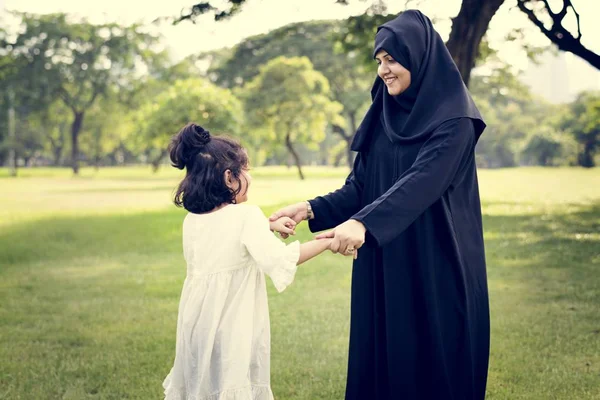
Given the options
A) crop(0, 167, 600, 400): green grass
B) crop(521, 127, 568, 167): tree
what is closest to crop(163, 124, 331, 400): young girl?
crop(0, 167, 600, 400): green grass

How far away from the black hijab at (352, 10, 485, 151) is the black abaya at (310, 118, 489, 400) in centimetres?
6

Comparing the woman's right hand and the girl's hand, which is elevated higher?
the woman's right hand

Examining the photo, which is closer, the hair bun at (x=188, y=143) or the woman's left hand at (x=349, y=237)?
the woman's left hand at (x=349, y=237)

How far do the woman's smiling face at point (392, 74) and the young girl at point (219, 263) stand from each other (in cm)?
74

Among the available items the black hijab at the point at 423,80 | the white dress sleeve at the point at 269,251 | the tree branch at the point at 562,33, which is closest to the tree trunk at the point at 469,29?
the tree branch at the point at 562,33

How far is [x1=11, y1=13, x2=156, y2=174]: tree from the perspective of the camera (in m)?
50.5

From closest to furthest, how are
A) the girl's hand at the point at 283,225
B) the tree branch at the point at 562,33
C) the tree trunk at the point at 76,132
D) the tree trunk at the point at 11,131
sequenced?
1. the girl's hand at the point at 283,225
2. the tree branch at the point at 562,33
3. the tree trunk at the point at 11,131
4. the tree trunk at the point at 76,132

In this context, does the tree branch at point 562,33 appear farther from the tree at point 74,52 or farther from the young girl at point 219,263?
the tree at point 74,52

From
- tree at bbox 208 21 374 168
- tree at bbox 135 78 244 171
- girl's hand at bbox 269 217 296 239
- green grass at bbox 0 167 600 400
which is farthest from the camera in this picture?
tree at bbox 208 21 374 168

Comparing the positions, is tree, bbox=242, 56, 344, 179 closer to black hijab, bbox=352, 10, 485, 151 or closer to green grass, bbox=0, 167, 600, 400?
green grass, bbox=0, 167, 600, 400

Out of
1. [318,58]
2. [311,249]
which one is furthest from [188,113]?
[311,249]

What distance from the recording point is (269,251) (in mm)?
3020

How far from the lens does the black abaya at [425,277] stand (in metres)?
2.91

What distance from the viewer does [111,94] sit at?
5541cm
